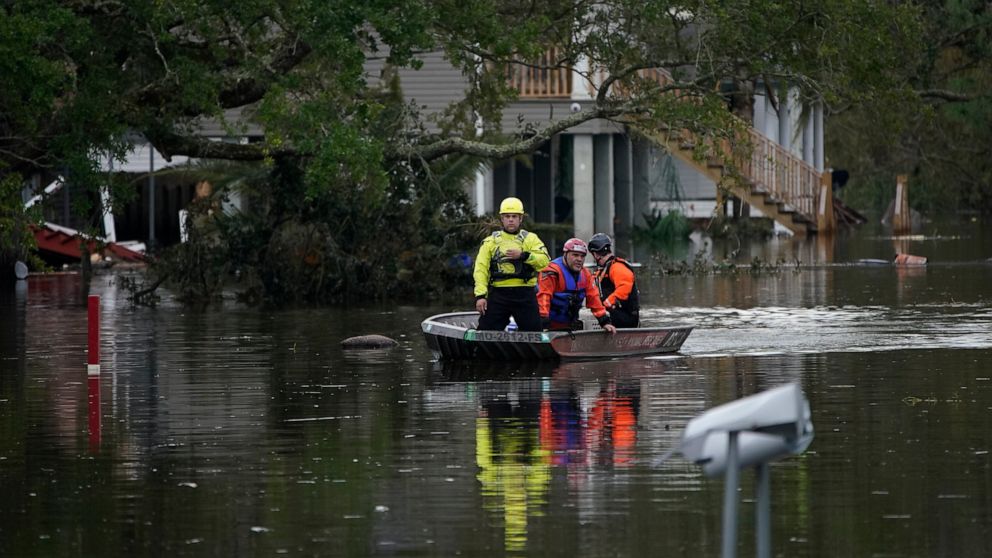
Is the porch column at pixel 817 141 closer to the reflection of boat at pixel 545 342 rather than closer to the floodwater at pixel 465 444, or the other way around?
the floodwater at pixel 465 444

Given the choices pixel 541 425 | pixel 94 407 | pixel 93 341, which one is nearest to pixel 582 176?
pixel 93 341

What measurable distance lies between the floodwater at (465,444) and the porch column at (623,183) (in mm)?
26991

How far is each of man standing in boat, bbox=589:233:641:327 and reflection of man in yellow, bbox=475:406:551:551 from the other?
5.10 metres

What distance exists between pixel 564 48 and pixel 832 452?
18.4 metres

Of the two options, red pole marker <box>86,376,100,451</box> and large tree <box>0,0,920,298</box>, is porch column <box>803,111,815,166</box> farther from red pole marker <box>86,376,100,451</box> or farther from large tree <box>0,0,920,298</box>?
red pole marker <box>86,376,100,451</box>

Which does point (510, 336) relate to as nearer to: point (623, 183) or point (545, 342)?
point (545, 342)

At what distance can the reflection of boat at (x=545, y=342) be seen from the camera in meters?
19.0

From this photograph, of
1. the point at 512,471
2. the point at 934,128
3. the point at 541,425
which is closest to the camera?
the point at 512,471

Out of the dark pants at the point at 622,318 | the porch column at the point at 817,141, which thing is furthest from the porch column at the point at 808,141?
the dark pants at the point at 622,318

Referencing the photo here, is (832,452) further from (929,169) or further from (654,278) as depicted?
(929,169)

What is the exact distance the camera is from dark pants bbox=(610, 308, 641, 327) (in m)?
20.2

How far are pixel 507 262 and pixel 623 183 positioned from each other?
3403 centimetres

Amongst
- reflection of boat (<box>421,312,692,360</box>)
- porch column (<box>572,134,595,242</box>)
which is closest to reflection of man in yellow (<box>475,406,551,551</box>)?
reflection of boat (<box>421,312,692,360</box>)

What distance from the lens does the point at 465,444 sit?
1362cm
